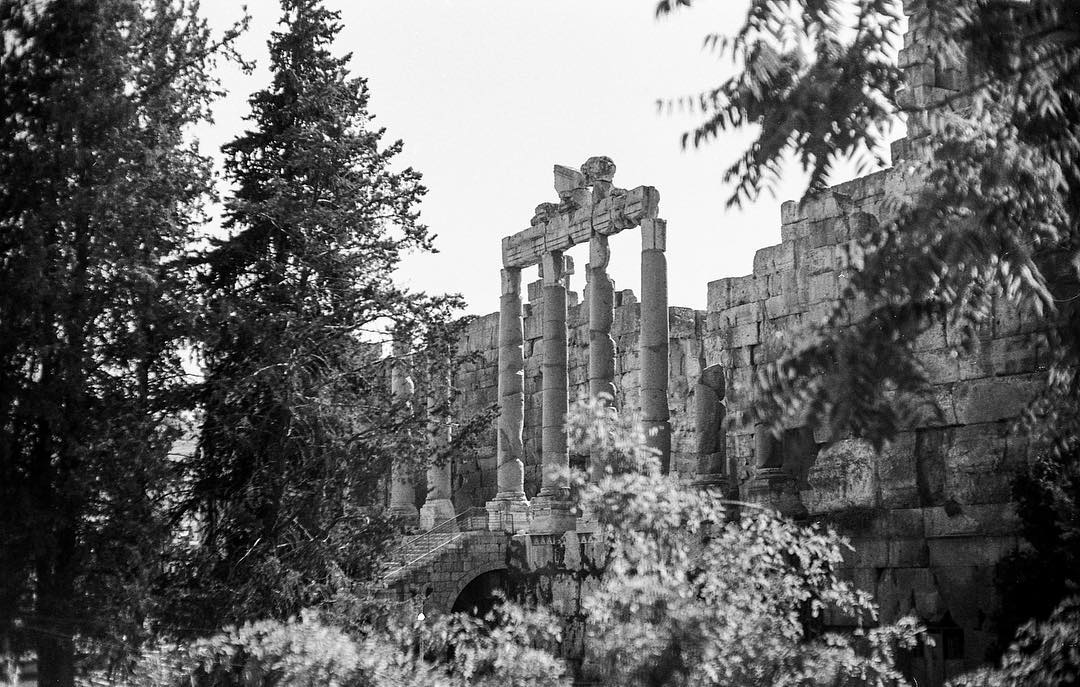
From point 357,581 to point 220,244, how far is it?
18.3ft

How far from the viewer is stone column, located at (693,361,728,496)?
76.8ft

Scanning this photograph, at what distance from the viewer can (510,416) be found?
109ft

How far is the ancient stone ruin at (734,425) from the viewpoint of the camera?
1781 centimetres

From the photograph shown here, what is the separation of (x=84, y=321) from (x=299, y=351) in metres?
3.04

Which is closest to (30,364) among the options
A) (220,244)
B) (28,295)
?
(28,295)

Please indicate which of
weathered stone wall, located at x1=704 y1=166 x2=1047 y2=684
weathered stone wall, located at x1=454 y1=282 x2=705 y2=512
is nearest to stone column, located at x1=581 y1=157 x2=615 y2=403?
weathered stone wall, located at x1=454 y1=282 x2=705 y2=512

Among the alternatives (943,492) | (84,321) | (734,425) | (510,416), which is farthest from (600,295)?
(734,425)

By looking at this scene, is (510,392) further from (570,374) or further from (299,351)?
(299,351)

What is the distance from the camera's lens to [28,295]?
1736 centimetres

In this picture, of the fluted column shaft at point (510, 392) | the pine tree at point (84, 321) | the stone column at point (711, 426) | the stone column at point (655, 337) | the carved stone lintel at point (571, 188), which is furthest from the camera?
the fluted column shaft at point (510, 392)

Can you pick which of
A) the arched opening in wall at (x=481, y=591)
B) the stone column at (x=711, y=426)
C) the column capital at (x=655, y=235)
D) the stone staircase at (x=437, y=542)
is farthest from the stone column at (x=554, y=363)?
the stone column at (x=711, y=426)

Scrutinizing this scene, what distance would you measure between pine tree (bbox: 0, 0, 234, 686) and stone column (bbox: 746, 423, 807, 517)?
8.82 meters

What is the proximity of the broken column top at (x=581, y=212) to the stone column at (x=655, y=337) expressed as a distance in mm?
603

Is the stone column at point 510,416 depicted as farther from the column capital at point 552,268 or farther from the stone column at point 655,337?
the stone column at point 655,337
